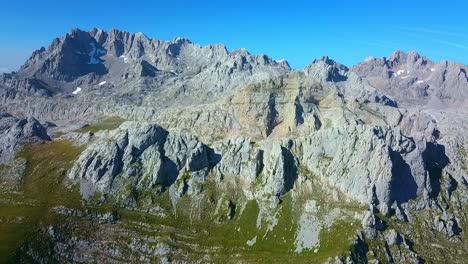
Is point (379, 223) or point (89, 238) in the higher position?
point (379, 223)

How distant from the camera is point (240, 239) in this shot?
199125mm

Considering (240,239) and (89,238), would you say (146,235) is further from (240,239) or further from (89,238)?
(240,239)

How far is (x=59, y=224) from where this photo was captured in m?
199

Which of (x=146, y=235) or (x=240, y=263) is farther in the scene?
(x=146, y=235)

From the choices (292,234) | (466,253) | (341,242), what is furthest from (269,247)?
(466,253)

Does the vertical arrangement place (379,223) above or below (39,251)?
above

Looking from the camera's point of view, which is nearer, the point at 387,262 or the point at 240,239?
the point at 387,262

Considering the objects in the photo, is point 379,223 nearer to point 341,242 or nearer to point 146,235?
point 341,242

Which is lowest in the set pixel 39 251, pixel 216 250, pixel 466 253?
pixel 39 251

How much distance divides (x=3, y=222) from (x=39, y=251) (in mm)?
23956

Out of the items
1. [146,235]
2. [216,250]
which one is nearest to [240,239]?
[216,250]

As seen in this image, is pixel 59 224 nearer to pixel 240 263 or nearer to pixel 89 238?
pixel 89 238

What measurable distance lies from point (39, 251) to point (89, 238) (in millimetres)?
18619

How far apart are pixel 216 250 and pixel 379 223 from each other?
65.8 metres
